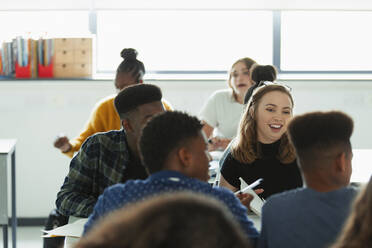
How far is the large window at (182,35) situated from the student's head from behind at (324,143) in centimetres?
338

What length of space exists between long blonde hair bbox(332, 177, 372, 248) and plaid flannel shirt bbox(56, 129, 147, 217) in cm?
125

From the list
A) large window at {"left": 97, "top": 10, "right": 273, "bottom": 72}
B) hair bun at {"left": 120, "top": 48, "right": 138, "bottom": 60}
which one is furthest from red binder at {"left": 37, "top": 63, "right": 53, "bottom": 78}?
hair bun at {"left": 120, "top": 48, "right": 138, "bottom": 60}

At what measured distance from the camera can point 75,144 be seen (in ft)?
10.5

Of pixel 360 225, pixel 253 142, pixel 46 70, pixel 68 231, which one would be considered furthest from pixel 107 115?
pixel 360 225

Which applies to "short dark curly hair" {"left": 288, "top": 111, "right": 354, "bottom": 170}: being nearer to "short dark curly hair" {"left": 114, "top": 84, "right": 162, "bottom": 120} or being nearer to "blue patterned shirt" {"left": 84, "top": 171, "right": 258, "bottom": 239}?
"blue patterned shirt" {"left": 84, "top": 171, "right": 258, "bottom": 239}

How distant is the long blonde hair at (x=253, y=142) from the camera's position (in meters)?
2.51

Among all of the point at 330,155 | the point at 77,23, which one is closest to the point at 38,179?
the point at 77,23

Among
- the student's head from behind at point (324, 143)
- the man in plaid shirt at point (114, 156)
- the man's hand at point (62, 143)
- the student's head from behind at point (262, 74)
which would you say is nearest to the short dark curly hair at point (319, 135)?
the student's head from behind at point (324, 143)

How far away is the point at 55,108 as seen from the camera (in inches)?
189

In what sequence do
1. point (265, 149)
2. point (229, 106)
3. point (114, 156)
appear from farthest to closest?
point (229, 106)
point (265, 149)
point (114, 156)

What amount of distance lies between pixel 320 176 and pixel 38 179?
3.68 metres

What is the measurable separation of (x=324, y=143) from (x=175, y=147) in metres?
0.38

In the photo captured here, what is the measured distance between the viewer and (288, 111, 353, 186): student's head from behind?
5.11 ft

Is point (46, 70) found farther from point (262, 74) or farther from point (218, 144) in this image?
point (262, 74)
